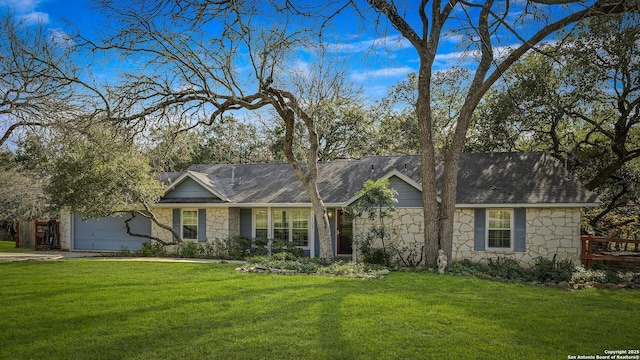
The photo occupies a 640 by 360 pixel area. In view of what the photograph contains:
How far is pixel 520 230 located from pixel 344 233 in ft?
20.7

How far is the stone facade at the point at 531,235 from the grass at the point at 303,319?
4.29 metres

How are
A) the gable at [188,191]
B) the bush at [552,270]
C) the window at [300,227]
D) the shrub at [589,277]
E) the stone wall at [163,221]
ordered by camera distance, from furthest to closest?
the stone wall at [163,221] < the gable at [188,191] < the window at [300,227] < the bush at [552,270] < the shrub at [589,277]

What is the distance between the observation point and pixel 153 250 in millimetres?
18391

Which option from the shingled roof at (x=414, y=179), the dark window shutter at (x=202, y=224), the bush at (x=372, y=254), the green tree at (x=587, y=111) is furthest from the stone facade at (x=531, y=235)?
the dark window shutter at (x=202, y=224)

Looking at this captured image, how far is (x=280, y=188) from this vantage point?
19.0 meters

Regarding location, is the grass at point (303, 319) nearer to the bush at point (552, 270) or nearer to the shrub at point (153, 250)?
the bush at point (552, 270)

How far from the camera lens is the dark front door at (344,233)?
59.1 ft

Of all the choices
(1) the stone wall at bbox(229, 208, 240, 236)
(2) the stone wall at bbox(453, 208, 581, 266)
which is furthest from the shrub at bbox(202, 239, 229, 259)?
(2) the stone wall at bbox(453, 208, 581, 266)

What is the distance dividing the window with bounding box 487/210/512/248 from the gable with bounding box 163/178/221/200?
10494 millimetres

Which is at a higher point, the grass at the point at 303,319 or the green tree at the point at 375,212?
the green tree at the point at 375,212

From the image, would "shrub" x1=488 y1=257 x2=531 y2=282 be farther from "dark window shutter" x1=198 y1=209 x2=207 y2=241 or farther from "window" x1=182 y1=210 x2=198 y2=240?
"window" x1=182 y1=210 x2=198 y2=240

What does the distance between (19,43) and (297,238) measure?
11408 mm

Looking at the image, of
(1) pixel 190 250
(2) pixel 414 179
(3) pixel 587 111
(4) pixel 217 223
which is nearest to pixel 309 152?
(2) pixel 414 179

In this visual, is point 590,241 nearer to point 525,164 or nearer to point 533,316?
point 525,164
